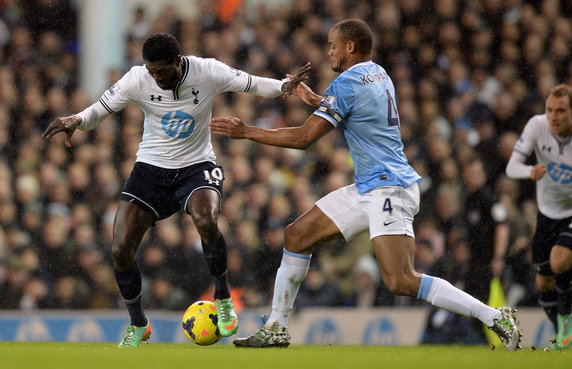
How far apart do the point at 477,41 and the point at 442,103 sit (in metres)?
1.14

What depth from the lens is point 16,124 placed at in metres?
13.0

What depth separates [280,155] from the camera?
43.0 feet

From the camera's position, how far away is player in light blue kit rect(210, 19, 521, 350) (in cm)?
754

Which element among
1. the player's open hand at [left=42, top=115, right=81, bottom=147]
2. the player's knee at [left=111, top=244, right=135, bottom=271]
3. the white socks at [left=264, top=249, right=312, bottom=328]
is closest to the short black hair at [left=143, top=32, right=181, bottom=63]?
the player's open hand at [left=42, top=115, right=81, bottom=147]

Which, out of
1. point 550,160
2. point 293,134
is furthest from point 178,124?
point 550,160

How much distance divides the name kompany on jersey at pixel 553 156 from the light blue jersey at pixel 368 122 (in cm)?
192

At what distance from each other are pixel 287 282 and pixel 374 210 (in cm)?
82

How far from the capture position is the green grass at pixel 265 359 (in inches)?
247

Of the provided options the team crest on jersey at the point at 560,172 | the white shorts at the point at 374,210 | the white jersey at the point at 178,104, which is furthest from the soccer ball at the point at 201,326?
the team crest on jersey at the point at 560,172

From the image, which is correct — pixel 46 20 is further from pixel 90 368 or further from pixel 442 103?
pixel 90 368

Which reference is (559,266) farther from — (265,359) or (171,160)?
(265,359)

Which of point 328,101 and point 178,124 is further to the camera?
point 178,124

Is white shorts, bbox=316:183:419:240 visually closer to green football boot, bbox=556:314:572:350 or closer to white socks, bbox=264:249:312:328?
white socks, bbox=264:249:312:328

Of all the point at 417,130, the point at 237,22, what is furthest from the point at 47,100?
the point at 417,130
